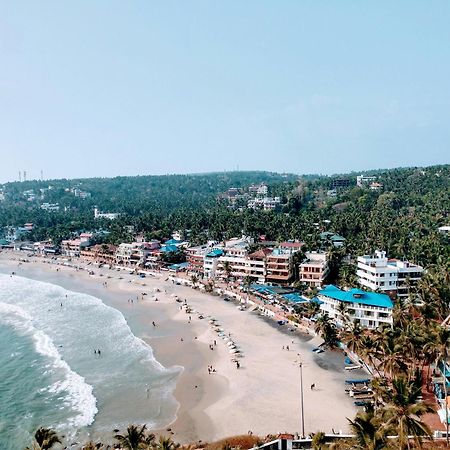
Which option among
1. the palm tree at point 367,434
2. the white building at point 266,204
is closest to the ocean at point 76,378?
the palm tree at point 367,434

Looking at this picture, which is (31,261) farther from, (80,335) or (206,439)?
(206,439)

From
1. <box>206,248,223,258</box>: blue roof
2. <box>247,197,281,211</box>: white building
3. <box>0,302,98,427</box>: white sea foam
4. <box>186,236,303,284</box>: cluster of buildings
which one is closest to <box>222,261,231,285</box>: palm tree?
<box>186,236,303,284</box>: cluster of buildings

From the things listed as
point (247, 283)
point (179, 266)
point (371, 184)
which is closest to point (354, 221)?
point (179, 266)

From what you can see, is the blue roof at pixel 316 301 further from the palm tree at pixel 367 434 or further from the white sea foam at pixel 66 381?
the palm tree at pixel 367 434

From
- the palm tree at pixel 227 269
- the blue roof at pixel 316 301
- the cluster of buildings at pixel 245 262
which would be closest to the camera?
the blue roof at pixel 316 301

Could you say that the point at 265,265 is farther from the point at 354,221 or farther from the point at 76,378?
the point at 76,378

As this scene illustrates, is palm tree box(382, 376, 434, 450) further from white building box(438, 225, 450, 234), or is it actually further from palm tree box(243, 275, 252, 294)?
white building box(438, 225, 450, 234)
